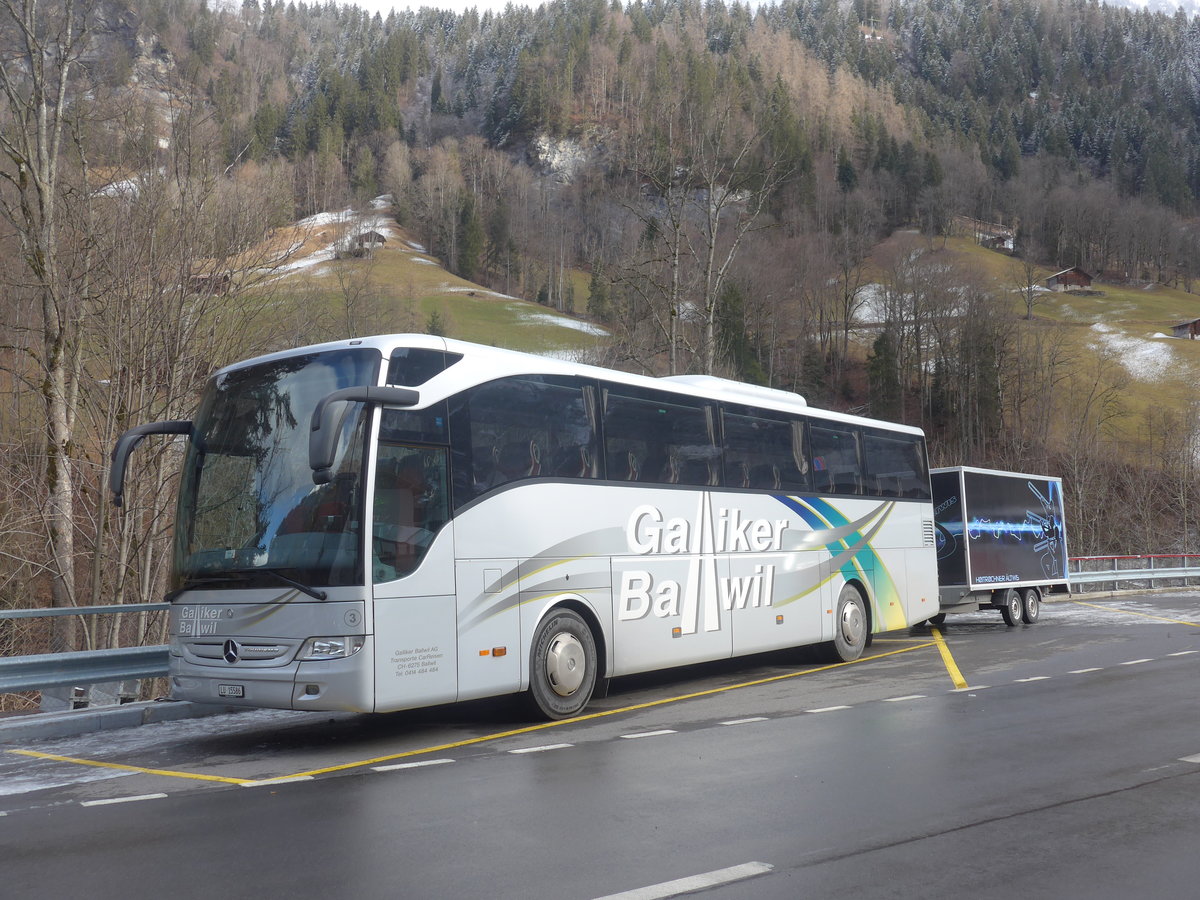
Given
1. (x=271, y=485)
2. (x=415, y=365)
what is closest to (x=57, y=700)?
(x=271, y=485)

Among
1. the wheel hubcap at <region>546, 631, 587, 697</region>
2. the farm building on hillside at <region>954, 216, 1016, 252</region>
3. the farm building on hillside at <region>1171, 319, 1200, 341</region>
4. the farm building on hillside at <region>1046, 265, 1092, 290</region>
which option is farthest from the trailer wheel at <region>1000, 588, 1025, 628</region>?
the farm building on hillside at <region>954, 216, 1016, 252</region>

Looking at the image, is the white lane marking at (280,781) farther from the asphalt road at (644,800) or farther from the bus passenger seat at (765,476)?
the bus passenger seat at (765,476)

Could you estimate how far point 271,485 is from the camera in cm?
927

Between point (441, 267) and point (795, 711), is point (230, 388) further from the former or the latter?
point (441, 267)

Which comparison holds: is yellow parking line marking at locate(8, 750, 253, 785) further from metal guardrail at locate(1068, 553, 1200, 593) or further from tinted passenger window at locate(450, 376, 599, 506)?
metal guardrail at locate(1068, 553, 1200, 593)

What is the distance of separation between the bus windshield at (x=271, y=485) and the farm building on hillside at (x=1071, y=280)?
119 m

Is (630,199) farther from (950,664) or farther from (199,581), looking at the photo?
(199,581)

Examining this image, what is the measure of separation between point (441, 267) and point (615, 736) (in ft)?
353

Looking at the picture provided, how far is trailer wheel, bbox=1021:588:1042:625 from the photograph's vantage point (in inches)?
914

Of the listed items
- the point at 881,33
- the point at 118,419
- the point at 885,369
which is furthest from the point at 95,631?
the point at 881,33

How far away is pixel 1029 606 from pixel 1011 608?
0.85 metres

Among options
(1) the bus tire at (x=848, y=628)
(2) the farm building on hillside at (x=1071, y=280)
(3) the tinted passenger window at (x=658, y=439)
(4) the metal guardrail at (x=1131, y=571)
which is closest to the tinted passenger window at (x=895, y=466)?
(1) the bus tire at (x=848, y=628)

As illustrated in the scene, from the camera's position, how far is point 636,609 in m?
12.1

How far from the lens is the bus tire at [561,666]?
10602 millimetres
